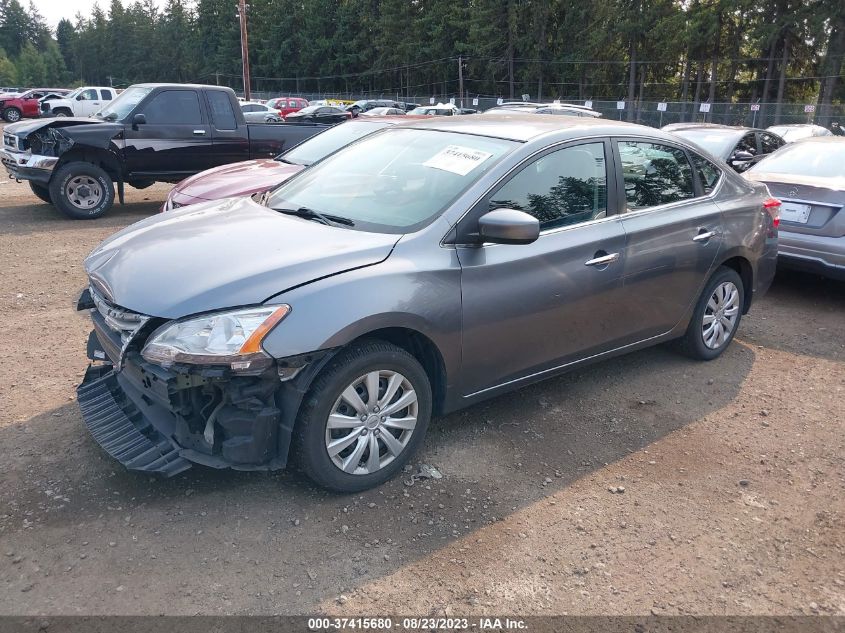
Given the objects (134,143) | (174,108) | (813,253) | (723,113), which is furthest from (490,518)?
(723,113)

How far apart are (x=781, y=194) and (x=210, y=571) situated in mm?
6481

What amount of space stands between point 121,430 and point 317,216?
1.49 meters

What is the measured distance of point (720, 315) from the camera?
532 centimetres

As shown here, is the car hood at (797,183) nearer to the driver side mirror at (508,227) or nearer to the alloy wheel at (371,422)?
the driver side mirror at (508,227)

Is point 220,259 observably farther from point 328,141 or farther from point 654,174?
point 328,141

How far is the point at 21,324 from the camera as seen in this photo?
561 centimetres

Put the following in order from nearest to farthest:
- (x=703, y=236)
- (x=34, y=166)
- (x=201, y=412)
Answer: (x=201, y=412), (x=703, y=236), (x=34, y=166)

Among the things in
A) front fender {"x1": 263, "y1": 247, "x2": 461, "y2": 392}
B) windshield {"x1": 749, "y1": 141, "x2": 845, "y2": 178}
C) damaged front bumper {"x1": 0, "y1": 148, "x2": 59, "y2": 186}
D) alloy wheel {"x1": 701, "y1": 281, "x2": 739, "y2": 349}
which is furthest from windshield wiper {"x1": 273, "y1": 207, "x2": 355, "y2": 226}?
damaged front bumper {"x1": 0, "y1": 148, "x2": 59, "y2": 186}

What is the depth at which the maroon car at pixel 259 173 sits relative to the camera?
7.20 m

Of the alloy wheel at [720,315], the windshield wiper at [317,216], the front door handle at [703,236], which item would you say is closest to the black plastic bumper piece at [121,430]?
the windshield wiper at [317,216]

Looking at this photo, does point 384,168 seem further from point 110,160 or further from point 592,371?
point 110,160

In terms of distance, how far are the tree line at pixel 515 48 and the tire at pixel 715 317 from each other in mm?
39359

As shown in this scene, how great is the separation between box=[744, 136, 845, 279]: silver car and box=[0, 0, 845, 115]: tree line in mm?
36552

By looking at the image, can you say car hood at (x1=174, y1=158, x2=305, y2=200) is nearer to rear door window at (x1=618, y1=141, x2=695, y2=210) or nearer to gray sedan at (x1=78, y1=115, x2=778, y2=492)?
gray sedan at (x1=78, y1=115, x2=778, y2=492)
